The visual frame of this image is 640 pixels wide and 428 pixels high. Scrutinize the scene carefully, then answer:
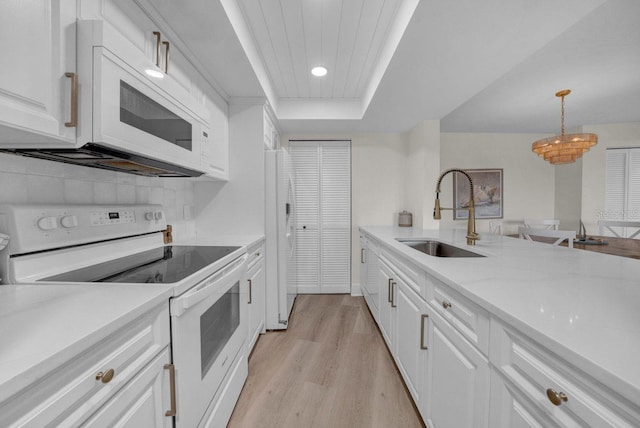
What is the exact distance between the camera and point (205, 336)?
1177 mm

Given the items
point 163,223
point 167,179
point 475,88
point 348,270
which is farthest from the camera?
point 348,270

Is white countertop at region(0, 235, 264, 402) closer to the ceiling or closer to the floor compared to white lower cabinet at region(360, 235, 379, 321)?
closer to the ceiling

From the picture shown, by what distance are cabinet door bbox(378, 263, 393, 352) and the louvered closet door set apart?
52.0 inches

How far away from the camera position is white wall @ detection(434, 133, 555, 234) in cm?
430

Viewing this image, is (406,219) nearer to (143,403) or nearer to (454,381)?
(454,381)

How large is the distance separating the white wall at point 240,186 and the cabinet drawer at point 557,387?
2008 millimetres

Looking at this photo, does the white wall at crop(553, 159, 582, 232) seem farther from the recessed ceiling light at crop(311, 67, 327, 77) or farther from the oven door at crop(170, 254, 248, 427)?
the oven door at crop(170, 254, 248, 427)

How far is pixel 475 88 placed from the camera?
222cm

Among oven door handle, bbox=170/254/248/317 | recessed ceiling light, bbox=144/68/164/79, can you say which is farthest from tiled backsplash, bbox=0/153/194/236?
oven door handle, bbox=170/254/248/317

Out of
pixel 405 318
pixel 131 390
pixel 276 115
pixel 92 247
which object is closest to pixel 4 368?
pixel 131 390

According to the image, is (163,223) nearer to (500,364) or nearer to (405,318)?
(405,318)

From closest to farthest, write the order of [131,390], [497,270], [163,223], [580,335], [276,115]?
[580,335] → [131,390] → [497,270] → [163,223] → [276,115]

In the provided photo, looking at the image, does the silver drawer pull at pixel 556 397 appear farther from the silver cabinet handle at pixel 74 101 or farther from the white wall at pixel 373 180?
the white wall at pixel 373 180

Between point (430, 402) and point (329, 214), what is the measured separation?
257cm
